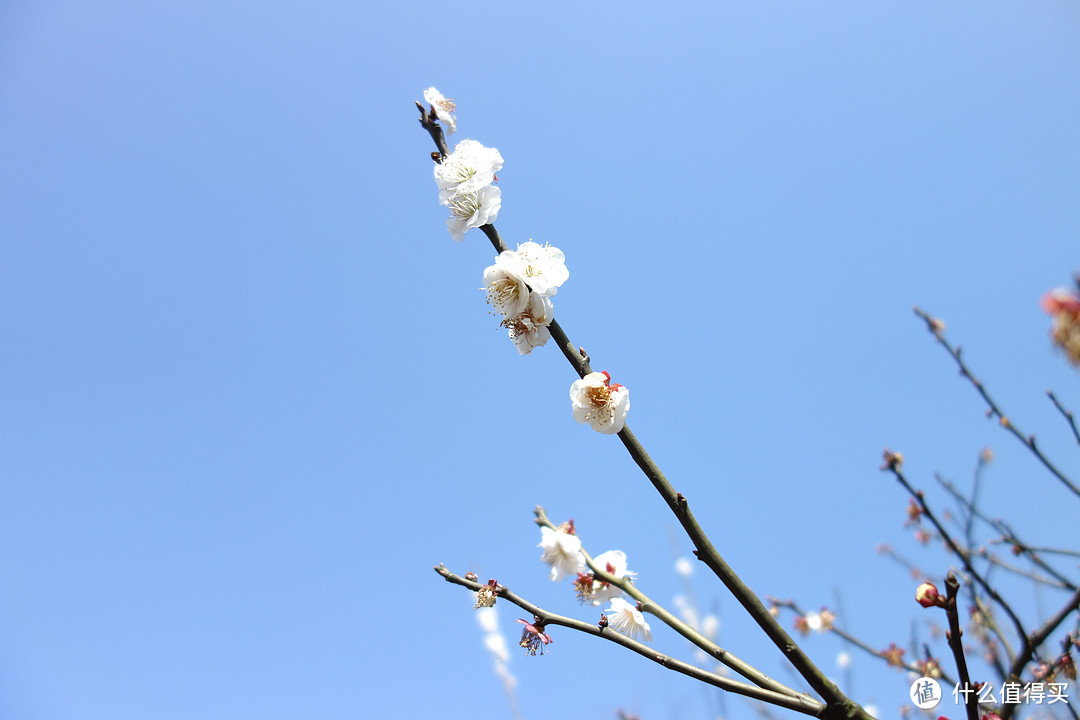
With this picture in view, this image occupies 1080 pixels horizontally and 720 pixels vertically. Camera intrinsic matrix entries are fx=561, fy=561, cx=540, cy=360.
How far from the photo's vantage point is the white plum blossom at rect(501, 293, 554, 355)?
1739 millimetres

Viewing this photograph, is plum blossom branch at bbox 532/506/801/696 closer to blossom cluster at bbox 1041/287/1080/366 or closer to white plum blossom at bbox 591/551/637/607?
white plum blossom at bbox 591/551/637/607

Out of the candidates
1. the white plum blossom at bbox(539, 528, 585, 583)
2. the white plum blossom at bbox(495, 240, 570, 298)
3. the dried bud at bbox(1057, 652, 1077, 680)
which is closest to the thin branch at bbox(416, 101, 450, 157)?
the white plum blossom at bbox(495, 240, 570, 298)

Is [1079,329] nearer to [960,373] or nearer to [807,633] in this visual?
[960,373]

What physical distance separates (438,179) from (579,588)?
161 cm

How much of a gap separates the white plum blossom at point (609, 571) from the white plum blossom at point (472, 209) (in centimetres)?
130

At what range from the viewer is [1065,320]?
106cm

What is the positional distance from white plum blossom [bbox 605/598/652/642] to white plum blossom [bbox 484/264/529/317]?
1277 millimetres

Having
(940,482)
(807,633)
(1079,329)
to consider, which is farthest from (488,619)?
(1079,329)

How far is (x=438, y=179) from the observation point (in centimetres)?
199

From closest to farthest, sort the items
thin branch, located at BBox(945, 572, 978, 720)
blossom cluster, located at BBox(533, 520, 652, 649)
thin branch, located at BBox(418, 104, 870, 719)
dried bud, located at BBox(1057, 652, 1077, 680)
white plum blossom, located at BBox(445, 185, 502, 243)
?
thin branch, located at BBox(945, 572, 978, 720), thin branch, located at BBox(418, 104, 870, 719), white plum blossom, located at BBox(445, 185, 502, 243), blossom cluster, located at BBox(533, 520, 652, 649), dried bud, located at BBox(1057, 652, 1077, 680)

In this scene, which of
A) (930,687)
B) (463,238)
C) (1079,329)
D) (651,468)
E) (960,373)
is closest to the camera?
(1079,329)

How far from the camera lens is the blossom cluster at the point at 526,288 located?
5.75 feet

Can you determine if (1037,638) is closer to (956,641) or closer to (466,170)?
(956,641)

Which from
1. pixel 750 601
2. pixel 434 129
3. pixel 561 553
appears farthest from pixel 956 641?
pixel 434 129
